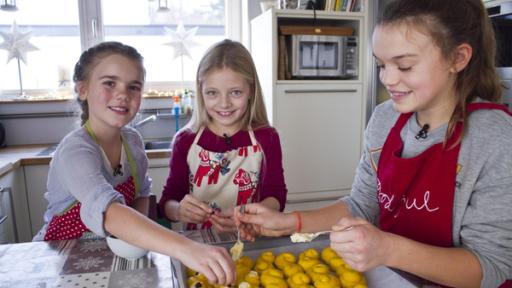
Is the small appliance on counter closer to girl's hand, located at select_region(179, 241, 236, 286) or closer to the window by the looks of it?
the window

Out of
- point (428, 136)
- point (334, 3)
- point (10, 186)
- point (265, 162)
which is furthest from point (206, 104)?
point (334, 3)

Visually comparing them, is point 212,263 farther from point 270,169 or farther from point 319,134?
point 319,134

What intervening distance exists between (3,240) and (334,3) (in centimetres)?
205

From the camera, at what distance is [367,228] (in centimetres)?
70

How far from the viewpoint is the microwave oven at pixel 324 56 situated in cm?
229

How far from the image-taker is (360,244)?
2.24ft

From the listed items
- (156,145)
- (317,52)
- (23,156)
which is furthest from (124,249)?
(317,52)

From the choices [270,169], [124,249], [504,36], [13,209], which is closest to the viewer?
[124,249]

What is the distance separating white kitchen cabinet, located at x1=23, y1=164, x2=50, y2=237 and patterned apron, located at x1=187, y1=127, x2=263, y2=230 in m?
0.97

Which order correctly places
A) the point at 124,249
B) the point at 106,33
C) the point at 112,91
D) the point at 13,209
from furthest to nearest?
the point at 106,33, the point at 13,209, the point at 112,91, the point at 124,249

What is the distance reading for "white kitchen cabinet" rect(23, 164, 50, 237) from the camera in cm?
189

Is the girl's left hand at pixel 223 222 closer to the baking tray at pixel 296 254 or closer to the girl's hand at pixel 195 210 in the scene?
the girl's hand at pixel 195 210

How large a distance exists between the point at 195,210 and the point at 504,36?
149 centimetres

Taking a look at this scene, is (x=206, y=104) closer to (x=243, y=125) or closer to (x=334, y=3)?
(x=243, y=125)
